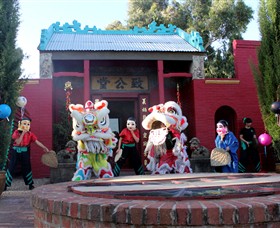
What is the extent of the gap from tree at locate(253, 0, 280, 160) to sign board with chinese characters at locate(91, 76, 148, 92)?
3500 millimetres

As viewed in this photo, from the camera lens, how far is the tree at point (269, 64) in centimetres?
775

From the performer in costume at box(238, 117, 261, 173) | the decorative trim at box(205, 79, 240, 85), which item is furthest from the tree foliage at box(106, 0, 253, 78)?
the performer in costume at box(238, 117, 261, 173)

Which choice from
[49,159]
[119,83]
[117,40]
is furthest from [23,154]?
[117,40]

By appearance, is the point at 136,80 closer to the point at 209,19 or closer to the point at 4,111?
the point at 4,111

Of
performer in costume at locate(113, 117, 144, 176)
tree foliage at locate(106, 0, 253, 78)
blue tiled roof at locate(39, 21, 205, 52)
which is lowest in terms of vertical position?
performer in costume at locate(113, 117, 144, 176)

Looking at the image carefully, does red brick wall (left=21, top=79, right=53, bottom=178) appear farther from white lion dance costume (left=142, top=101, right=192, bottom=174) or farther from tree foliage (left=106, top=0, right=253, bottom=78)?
tree foliage (left=106, top=0, right=253, bottom=78)

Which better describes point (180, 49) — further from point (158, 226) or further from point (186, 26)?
point (158, 226)

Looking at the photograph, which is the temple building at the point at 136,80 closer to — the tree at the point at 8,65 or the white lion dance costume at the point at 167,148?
the white lion dance costume at the point at 167,148

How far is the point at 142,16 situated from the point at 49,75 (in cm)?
889

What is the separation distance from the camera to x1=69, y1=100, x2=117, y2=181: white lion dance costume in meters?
5.53

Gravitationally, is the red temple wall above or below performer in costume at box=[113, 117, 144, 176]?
above

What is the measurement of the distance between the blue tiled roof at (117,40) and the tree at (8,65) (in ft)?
9.78

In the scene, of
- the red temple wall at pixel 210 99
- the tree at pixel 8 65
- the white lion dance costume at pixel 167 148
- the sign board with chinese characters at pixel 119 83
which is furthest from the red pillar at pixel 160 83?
the tree at pixel 8 65

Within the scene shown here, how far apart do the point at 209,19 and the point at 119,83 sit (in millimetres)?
7290
